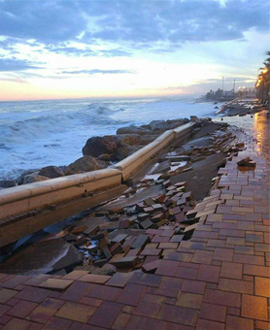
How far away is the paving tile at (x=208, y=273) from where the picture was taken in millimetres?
2619

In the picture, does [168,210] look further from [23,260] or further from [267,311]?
[267,311]

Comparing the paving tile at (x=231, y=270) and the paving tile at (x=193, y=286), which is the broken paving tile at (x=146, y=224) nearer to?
the paving tile at (x=231, y=270)

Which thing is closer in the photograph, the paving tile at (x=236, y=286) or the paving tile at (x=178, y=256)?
the paving tile at (x=236, y=286)

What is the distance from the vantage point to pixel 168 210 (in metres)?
5.16

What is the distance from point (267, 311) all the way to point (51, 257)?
2892mm

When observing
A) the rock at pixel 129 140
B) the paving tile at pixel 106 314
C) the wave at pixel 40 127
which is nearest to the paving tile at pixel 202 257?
the paving tile at pixel 106 314

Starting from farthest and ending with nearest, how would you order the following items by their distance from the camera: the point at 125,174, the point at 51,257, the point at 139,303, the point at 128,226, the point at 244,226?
the point at 125,174
the point at 128,226
the point at 51,257
the point at 244,226
the point at 139,303

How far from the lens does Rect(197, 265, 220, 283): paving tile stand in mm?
2619

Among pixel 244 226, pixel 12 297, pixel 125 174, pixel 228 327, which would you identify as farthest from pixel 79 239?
pixel 125 174

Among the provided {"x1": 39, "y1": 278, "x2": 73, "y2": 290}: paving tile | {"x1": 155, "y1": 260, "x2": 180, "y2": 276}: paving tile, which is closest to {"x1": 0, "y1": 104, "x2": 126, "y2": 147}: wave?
{"x1": 39, "y1": 278, "x2": 73, "y2": 290}: paving tile

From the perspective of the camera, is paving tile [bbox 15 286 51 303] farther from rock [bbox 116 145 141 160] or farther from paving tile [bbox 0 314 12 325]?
rock [bbox 116 145 141 160]

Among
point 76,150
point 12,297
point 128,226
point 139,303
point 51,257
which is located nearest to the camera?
point 139,303

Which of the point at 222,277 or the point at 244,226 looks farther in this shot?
the point at 244,226

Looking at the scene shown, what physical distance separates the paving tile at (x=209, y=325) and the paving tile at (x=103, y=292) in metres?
0.71
